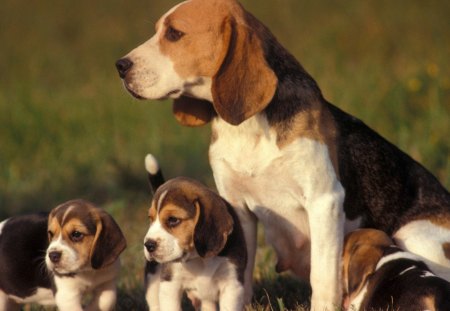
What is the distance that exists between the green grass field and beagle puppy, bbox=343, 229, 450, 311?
27.8 inches

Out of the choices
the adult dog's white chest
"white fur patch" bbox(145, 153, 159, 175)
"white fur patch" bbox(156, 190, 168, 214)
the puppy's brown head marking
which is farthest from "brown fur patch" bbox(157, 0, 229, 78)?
the puppy's brown head marking

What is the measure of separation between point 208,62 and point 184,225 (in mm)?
1077

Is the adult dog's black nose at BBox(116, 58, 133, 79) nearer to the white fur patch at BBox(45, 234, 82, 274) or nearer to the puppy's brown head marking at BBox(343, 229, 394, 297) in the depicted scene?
the white fur patch at BBox(45, 234, 82, 274)

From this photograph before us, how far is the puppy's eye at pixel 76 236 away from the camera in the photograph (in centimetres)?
683

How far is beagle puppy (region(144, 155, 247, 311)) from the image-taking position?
21.5ft

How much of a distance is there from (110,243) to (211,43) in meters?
1.52

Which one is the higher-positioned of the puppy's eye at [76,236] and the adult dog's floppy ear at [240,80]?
the adult dog's floppy ear at [240,80]

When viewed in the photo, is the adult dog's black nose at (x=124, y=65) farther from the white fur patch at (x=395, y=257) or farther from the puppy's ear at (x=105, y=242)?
the white fur patch at (x=395, y=257)

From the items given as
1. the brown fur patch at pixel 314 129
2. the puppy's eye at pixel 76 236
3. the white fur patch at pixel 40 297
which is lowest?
the white fur patch at pixel 40 297

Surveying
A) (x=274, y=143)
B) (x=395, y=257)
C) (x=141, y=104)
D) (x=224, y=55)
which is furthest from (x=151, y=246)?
(x=141, y=104)

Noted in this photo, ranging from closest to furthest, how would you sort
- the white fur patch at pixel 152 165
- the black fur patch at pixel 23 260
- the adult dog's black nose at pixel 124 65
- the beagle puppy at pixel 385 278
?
the beagle puppy at pixel 385 278, the adult dog's black nose at pixel 124 65, the black fur patch at pixel 23 260, the white fur patch at pixel 152 165

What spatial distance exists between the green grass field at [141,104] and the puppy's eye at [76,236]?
1260mm

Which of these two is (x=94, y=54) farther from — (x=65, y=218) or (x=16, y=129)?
(x=65, y=218)

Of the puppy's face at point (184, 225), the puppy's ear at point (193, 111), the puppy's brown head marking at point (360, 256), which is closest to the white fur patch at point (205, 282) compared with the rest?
the puppy's face at point (184, 225)
